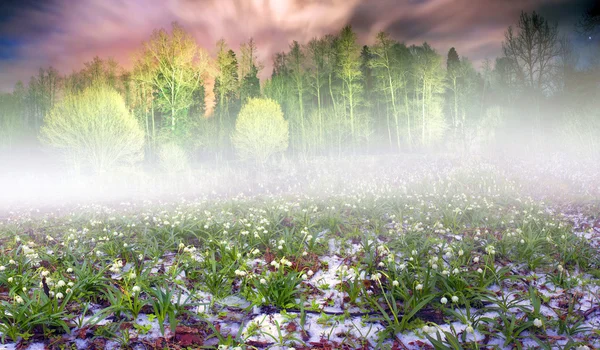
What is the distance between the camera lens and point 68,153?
75.1 ft

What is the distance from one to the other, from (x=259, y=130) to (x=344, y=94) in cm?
1191

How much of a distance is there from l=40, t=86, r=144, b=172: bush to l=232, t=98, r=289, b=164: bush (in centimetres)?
807

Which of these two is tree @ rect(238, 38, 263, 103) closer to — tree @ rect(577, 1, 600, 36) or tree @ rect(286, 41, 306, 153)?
tree @ rect(286, 41, 306, 153)

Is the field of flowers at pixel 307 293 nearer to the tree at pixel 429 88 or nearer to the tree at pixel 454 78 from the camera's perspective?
the tree at pixel 429 88

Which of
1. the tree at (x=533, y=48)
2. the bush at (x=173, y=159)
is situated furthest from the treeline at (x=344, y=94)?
the bush at (x=173, y=159)

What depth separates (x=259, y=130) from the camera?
936 inches

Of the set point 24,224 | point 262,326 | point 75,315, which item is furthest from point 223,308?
point 24,224

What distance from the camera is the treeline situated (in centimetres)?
2417

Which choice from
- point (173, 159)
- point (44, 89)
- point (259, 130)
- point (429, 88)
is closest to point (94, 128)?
point (173, 159)

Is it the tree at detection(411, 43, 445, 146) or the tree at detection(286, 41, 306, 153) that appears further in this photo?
the tree at detection(286, 41, 306, 153)

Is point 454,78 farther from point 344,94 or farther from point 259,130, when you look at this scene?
point 259,130

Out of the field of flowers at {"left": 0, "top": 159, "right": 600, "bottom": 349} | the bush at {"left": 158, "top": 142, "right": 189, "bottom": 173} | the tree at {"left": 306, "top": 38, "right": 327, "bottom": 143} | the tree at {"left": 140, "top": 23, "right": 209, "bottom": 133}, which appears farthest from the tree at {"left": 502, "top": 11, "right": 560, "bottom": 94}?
the bush at {"left": 158, "top": 142, "right": 189, "bottom": 173}

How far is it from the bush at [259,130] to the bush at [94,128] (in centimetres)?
807

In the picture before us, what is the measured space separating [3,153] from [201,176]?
36.9 meters
